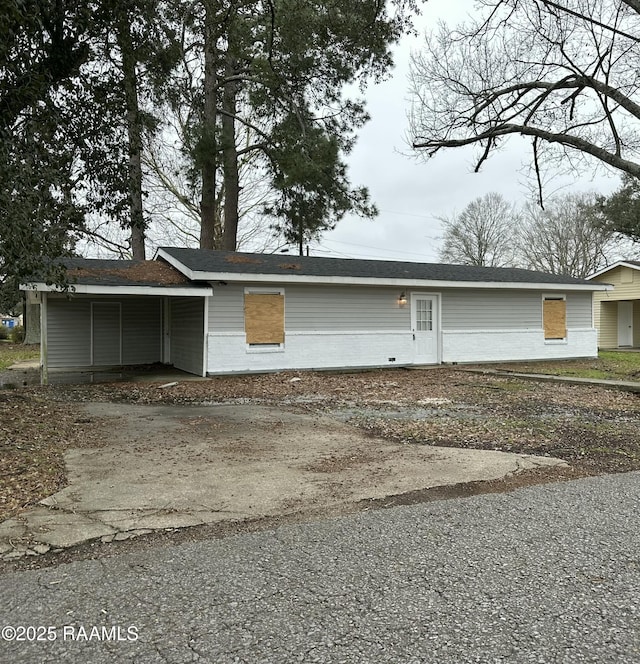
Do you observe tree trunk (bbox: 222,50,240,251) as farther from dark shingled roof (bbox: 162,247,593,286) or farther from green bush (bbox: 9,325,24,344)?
green bush (bbox: 9,325,24,344)

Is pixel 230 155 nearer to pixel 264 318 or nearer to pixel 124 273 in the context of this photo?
pixel 124 273

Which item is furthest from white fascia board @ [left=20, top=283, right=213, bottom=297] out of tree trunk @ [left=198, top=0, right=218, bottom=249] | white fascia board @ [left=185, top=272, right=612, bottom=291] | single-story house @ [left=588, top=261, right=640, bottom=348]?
single-story house @ [left=588, top=261, right=640, bottom=348]

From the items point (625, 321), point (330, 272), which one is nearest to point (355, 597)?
point (330, 272)

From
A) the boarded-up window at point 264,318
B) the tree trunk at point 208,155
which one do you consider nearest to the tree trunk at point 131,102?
the boarded-up window at point 264,318

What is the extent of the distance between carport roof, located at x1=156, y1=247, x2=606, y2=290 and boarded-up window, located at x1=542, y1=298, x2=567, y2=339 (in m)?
0.72

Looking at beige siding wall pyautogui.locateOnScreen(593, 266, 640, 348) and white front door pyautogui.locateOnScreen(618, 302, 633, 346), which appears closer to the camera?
beige siding wall pyautogui.locateOnScreen(593, 266, 640, 348)

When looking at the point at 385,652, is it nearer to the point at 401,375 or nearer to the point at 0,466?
the point at 0,466

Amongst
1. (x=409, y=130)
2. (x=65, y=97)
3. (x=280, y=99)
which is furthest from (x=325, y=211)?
(x=65, y=97)

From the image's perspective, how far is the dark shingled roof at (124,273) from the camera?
1226 centimetres

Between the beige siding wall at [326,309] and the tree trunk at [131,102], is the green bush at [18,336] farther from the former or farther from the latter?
the tree trunk at [131,102]

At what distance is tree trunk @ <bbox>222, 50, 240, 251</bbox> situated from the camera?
18.2m

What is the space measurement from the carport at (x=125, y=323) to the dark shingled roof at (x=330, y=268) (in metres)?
0.66

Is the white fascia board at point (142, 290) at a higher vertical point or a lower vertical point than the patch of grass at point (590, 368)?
higher

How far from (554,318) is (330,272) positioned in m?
8.11
